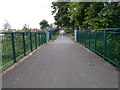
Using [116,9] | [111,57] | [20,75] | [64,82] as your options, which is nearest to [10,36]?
[20,75]

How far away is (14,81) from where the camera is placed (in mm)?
3492

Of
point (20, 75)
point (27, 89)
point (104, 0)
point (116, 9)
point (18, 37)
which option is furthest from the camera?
point (104, 0)

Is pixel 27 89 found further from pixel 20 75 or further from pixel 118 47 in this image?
pixel 118 47

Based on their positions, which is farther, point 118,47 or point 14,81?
point 118,47

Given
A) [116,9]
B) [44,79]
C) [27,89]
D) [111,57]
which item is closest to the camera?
[27,89]

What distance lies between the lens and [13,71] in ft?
14.4

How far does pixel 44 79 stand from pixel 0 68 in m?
1.72

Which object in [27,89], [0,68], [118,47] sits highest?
[118,47]

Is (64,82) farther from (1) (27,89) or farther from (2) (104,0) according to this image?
(2) (104,0)

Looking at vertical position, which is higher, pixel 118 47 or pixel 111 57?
pixel 118 47

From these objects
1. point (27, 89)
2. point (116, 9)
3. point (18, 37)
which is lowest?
point (27, 89)

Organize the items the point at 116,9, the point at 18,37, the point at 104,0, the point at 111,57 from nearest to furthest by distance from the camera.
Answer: the point at 111,57 < the point at 18,37 < the point at 116,9 < the point at 104,0

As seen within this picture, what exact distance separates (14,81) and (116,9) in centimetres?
826

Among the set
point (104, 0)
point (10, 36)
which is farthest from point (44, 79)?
point (104, 0)
